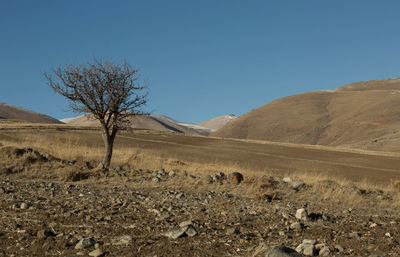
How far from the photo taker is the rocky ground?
5.38 metres

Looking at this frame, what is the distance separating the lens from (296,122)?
18000 centimetres

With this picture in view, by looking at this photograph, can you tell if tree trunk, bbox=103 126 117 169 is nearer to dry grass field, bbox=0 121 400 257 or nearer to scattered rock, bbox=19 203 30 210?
dry grass field, bbox=0 121 400 257

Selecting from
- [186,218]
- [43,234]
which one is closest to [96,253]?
[43,234]

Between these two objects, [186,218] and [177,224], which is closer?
[177,224]

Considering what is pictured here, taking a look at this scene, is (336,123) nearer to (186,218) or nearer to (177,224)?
(186,218)

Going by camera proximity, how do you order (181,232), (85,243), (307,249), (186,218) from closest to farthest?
1. (307,249)
2. (85,243)
3. (181,232)
4. (186,218)

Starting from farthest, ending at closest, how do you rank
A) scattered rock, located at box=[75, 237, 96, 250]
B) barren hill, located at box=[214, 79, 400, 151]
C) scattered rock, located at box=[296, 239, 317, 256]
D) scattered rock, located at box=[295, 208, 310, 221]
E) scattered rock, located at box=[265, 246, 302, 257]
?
barren hill, located at box=[214, 79, 400, 151] < scattered rock, located at box=[295, 208, 310, 221] < scattered rock, located at box=[75, 237, 96, 250] < scattered rock, located at box=[296, 239, 317, 256] < scattered rock, located at box=[265, 246, 302, 257]


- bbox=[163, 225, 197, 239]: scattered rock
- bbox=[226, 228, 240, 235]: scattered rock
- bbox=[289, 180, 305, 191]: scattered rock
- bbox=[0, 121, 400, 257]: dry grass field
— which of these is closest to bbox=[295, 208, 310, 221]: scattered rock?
bbox=[0, 121, 400, 257]: dry grass field

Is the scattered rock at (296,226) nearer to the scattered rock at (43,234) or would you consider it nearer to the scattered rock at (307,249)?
the scattered rock at (307,249)

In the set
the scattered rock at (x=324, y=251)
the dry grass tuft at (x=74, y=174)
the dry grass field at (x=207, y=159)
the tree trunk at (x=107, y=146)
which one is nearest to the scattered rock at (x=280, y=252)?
the scattered rock at (x=324, y=251)

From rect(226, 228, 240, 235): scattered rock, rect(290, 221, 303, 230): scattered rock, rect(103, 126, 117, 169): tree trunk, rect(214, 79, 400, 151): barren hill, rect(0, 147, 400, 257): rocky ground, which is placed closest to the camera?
rect(0, 147, 400, 257): rocky ground

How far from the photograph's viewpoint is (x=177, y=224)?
698 centimetres

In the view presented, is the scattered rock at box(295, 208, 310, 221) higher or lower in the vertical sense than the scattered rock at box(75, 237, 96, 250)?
higher

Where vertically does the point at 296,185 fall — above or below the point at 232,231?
above
